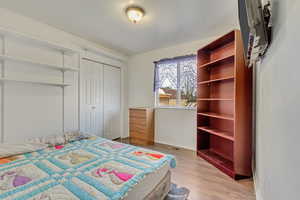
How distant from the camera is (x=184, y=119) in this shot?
3332 mm

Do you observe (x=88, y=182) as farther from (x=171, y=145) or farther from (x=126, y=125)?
(x=126, y=125)

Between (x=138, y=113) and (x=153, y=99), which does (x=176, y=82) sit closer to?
(x=153, y=99)

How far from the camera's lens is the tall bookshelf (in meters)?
2.07

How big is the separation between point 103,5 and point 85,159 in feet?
6.84

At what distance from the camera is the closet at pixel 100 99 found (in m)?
3.21

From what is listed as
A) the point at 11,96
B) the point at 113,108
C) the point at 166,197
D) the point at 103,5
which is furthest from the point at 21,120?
the point at 166,197

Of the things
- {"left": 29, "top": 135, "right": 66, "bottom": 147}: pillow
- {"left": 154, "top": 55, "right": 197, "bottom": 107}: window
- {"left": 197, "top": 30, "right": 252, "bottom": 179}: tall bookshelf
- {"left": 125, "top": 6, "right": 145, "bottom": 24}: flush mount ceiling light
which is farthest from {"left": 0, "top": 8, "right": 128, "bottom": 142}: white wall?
{"left": 197, "top": 30, "right": 252, "bottom": 179}: tall bookshelf

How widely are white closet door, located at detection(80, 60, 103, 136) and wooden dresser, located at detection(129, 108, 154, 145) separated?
81cm

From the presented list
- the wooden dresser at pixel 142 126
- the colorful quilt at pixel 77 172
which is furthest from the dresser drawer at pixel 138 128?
the colorful quilt at pixel 77 172

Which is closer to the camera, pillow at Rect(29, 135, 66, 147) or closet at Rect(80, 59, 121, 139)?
pillow at Rect(29, 135, 66, 147)

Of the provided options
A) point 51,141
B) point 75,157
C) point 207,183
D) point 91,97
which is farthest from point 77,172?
point 91,97

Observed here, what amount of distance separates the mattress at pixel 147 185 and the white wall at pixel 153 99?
183cm

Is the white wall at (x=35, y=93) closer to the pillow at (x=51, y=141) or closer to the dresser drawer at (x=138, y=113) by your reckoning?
the pillow at (x=51, y=141)

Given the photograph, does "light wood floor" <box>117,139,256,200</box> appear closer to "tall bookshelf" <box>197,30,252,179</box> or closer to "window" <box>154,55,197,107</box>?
"tall bookshelf" <box>197,30,252,179</box>
